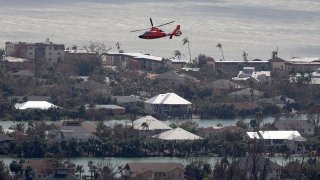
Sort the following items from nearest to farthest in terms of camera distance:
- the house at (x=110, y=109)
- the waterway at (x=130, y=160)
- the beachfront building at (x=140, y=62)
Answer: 1. the waterway at (x=130, y=160)
2. the house at (x=110, y=109)
3. the beachfront building at (x=140, y=62)

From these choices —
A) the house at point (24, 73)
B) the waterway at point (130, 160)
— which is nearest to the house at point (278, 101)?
the house at point (24, 73)

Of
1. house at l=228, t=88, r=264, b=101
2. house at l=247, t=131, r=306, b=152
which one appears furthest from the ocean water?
house at l=247, t=131, r=306, b=152

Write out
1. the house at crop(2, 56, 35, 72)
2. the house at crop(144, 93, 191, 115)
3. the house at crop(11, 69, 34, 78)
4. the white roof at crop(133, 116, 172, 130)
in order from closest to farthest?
1. the white roof at crop(133, 116, 172, 130)
2. the house at crop(144, 93, 191, 115)
3. the house at crop(11, 69, 34, 78)
4. the house at crop(2, 56, 35, 72)

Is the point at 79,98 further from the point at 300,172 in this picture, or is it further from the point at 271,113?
the point at 300,172

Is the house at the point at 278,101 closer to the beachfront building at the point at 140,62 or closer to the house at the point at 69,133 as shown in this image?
the beachfront building at the point at 140,62

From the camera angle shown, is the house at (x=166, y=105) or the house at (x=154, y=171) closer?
the house at (x=154, y=171)

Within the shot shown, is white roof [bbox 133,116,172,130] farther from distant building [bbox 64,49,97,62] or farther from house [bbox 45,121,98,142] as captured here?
distant building [bbox 64,49,97,62]

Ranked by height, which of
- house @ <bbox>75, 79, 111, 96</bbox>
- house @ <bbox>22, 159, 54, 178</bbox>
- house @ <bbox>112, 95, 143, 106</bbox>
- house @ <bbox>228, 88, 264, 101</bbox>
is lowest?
house @ <bbox>22, 159, 54, 178</bbox>
